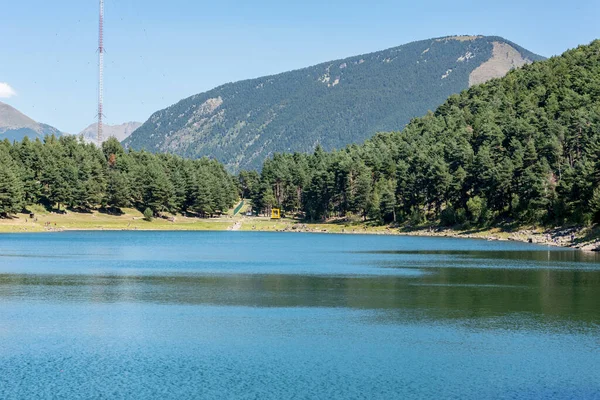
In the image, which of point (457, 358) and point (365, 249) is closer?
point (457, 358)

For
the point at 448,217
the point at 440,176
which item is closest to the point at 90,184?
the point at 440,176

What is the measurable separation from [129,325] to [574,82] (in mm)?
162976

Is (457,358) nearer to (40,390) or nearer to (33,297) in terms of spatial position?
(40,390)

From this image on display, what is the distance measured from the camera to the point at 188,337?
1629 inches

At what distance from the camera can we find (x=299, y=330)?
43.3m

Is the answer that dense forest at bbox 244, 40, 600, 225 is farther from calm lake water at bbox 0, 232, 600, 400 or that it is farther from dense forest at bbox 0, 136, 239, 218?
calm lake water at bbox 0, 232, 600, 400

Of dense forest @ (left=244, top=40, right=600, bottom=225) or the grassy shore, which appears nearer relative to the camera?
the grassy shore

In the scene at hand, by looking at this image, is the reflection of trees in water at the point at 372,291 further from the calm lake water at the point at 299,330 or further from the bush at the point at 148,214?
the bush at the point at 148,214

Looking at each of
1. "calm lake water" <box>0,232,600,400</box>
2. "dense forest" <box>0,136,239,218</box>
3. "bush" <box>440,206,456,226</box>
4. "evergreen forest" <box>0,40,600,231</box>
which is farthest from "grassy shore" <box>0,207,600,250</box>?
"calm lake water" <box>0,232,600,400</box>

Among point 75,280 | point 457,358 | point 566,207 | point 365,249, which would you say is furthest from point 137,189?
point 457,358

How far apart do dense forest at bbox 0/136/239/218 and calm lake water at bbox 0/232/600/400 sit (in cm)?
8795

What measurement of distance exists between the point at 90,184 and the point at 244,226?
38.3 metres

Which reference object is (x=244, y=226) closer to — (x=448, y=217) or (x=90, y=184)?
(x=90, y=184)

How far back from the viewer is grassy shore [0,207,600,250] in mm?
121562
